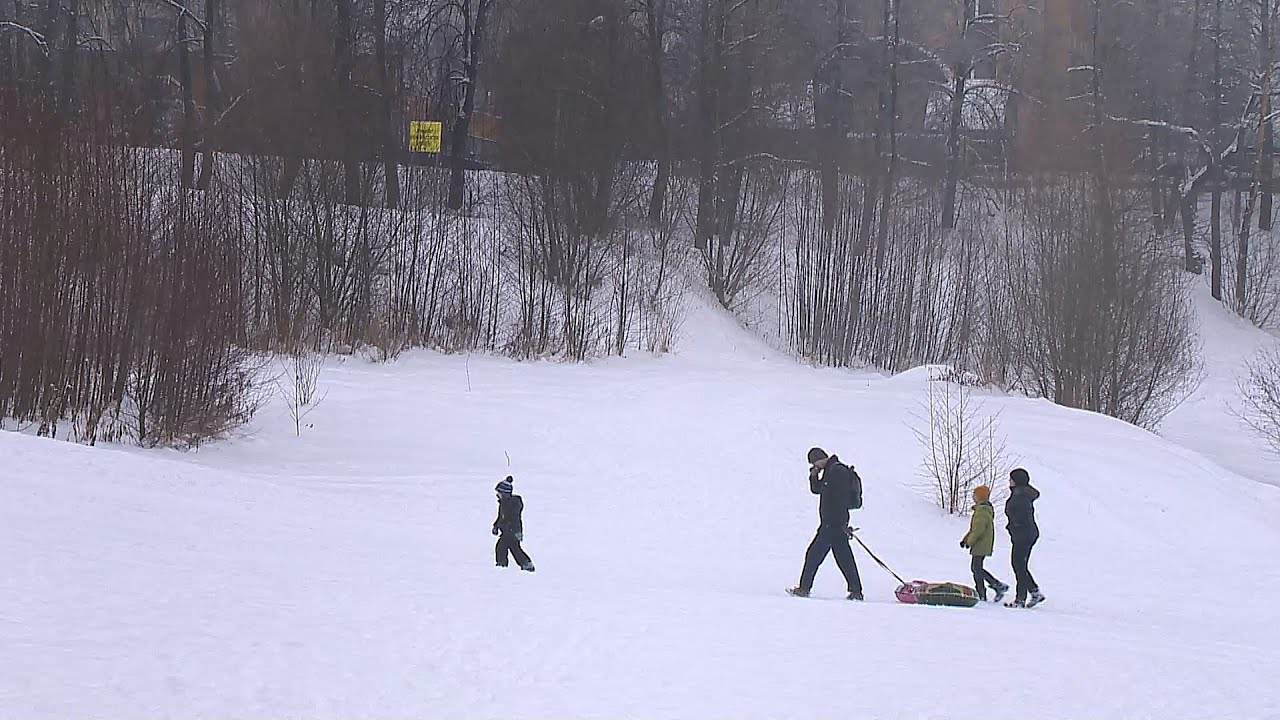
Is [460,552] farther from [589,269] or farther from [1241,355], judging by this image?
[1241,355]

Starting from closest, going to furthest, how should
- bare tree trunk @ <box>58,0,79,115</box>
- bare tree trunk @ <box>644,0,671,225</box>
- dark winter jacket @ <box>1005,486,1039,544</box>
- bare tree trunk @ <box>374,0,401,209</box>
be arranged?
dark winter jacket @ <box>1005,486,1039,544</box>, bare tree trunk @ <box>374,0,401,209</box>, bare tree trunk @ <box>58,0,79,115</box>, bare tree trunk @ <box>644,0,671,225</box>

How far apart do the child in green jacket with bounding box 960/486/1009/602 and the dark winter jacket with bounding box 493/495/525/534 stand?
4394mm

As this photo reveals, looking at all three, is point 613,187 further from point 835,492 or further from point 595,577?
point 835,492

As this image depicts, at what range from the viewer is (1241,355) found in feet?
114

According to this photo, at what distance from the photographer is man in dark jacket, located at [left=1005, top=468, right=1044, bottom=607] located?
11.0 m

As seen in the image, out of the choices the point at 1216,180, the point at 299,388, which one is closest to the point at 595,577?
the point at 299,388

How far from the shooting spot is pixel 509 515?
939cm

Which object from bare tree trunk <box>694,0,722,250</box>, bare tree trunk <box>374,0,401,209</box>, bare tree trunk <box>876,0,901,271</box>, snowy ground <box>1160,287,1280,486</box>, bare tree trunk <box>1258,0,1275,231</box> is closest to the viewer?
snowy ground <box>1160,287,1280,486</box>

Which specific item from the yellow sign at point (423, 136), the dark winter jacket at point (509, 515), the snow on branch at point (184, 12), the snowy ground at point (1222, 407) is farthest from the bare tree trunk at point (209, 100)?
the snowy ground at point (1222, 407)

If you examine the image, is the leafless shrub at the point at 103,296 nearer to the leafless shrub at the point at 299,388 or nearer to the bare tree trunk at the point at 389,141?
the leafless shrub at the point at 299,388

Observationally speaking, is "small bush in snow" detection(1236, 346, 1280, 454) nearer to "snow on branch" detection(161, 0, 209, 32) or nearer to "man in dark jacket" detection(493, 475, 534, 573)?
"man in dark jacket" detection(493, 475, 534, 573)

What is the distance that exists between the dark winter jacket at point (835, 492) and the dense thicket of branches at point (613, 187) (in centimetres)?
905

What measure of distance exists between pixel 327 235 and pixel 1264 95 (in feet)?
96.1

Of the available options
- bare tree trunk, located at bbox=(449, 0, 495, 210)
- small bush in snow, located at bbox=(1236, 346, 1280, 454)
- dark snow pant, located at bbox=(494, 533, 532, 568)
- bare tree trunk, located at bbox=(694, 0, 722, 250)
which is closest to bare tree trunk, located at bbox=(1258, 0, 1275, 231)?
small bush in snow, located at bbox=(1236, 346, 1280, 454)
